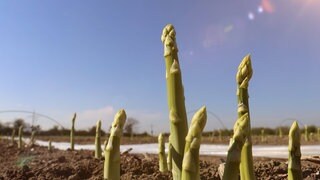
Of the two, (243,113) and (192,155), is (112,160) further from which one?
(243,113)

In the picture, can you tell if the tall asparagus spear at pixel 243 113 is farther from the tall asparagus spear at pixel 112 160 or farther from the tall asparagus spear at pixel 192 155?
the tall asparagus spear at pixel 112 160

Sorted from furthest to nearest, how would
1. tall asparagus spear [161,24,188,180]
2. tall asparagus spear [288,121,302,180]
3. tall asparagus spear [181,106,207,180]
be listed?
1. tall asparagus spear [288,121,302,180]
2. tall asparagus spear [161,24,188,180]
3. tall asparagus spear [181,106,207,180]

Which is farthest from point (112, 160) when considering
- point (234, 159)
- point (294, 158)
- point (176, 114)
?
point (294, 158)

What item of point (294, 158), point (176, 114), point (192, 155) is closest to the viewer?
point (192, 155)

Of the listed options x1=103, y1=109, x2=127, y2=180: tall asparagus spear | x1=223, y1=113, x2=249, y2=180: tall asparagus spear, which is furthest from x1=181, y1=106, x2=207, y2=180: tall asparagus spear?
x1=103, y1=109, x2=127, y2=180: tall asparagus spear

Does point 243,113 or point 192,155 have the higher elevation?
point 243,113

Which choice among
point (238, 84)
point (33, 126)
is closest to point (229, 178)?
point (238, 84)

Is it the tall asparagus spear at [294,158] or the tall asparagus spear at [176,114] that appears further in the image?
the tall asparagus spear at [294,158]

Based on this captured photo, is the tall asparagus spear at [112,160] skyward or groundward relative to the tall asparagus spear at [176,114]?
groundward

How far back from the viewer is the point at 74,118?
285 inches

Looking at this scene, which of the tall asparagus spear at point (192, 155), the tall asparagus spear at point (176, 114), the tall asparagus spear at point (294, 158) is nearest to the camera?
the tall asparagus spear at point (192, 155)

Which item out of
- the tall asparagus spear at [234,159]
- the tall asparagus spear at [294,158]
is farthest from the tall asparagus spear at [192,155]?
the tall asparagus spear at [294,158]

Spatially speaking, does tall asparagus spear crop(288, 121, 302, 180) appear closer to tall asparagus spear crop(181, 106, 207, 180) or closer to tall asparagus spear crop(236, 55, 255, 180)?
tall asparagus spear crop(236, 55, 255, 180)

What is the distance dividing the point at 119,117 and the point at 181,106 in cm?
43
